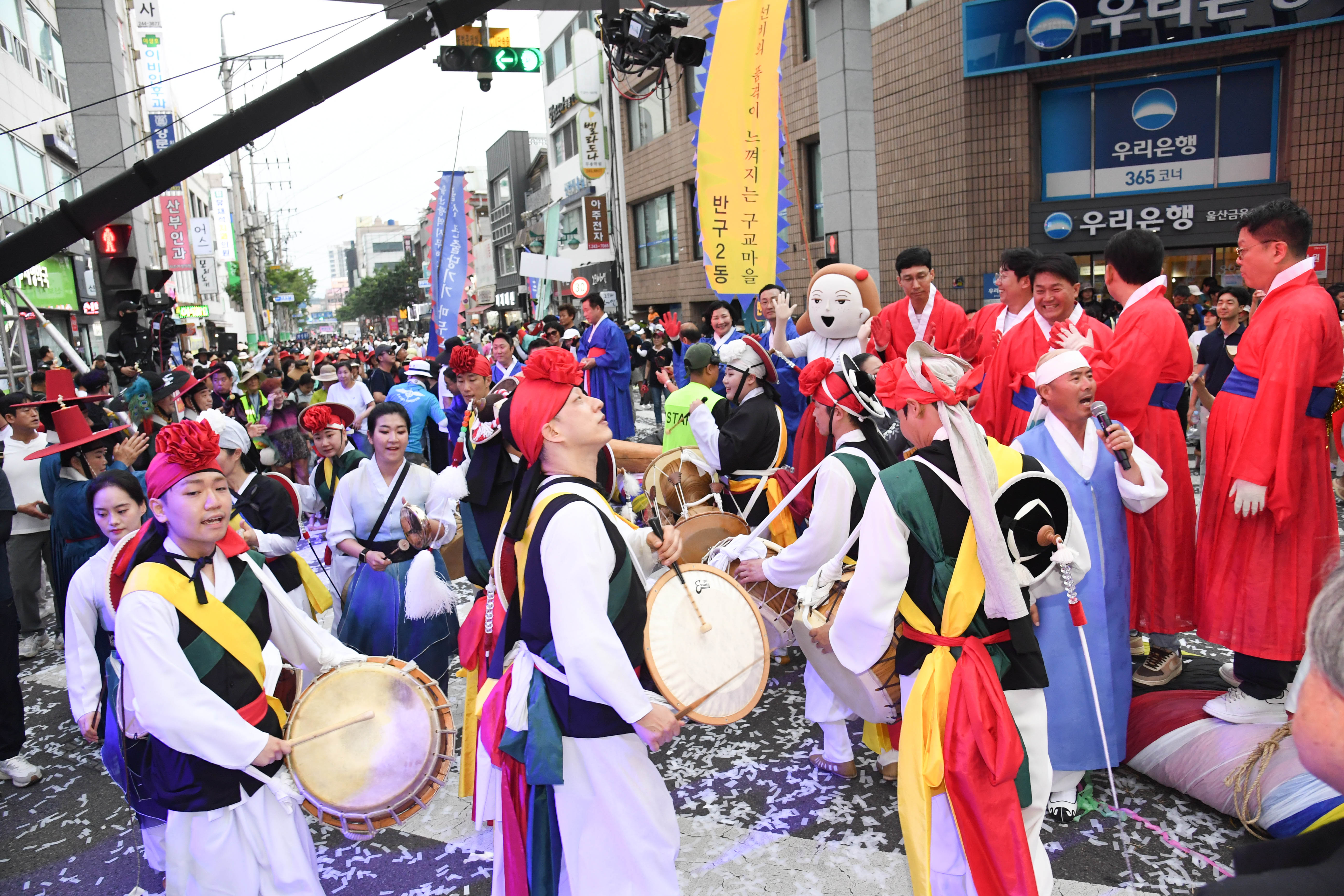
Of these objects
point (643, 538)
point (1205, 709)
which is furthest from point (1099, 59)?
point (643, 538)

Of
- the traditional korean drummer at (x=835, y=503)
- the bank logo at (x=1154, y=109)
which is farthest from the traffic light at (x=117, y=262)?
the bank logo at (x=1154, y=109)

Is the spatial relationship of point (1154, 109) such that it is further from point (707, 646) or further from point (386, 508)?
point (707, 646)

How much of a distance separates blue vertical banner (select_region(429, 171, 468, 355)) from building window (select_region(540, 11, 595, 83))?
1950cm

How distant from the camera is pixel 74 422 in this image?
5.07 metres

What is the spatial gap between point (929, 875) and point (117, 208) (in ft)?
24.1

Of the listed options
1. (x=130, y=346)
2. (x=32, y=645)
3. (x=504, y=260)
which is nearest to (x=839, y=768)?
(x=32, y=645)

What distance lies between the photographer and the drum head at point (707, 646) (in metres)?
2.31

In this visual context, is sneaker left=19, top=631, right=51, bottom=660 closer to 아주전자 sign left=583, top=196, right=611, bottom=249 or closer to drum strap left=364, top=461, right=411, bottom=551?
drum strap left=364, top=461, right=411, bottom=551

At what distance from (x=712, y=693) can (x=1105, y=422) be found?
6.16ft

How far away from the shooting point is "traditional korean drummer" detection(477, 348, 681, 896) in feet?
7.02

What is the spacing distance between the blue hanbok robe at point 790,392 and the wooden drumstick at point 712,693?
3.02m

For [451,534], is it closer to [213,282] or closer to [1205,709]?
[1205,709]

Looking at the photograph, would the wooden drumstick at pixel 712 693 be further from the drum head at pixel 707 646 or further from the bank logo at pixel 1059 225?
the bank logo at pixel 1059 225

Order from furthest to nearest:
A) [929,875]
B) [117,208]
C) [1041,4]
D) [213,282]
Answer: [213,282] → [1041,4] → [117,208] → [929,875]
